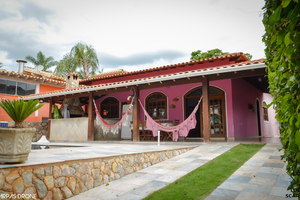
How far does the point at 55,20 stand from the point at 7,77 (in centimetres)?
463

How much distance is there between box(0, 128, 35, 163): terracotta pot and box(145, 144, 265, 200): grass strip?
5.25 feet

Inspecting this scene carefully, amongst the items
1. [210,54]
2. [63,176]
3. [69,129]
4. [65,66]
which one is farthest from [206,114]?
[210,54]

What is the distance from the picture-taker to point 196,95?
28.9ft

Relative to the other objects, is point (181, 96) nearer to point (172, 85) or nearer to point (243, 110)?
point (172, 85)

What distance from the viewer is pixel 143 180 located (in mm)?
3373

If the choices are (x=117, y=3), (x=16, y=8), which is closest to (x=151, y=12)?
(x=117, y=3)

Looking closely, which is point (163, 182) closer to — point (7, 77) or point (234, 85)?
point (234, 85)

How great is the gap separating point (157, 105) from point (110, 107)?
2.82 metres

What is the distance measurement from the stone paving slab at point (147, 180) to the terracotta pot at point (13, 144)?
2.91 feet

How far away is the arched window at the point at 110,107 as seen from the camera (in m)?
10.9

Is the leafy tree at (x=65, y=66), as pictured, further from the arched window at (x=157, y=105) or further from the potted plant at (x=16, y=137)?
the potted plant at (x=16, y=137)

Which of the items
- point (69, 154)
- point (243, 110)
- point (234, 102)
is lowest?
point (69, 154)

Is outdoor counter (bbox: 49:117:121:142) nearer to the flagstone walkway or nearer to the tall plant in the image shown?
the flagstone walkway

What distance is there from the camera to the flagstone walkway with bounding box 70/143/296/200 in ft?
8.52
